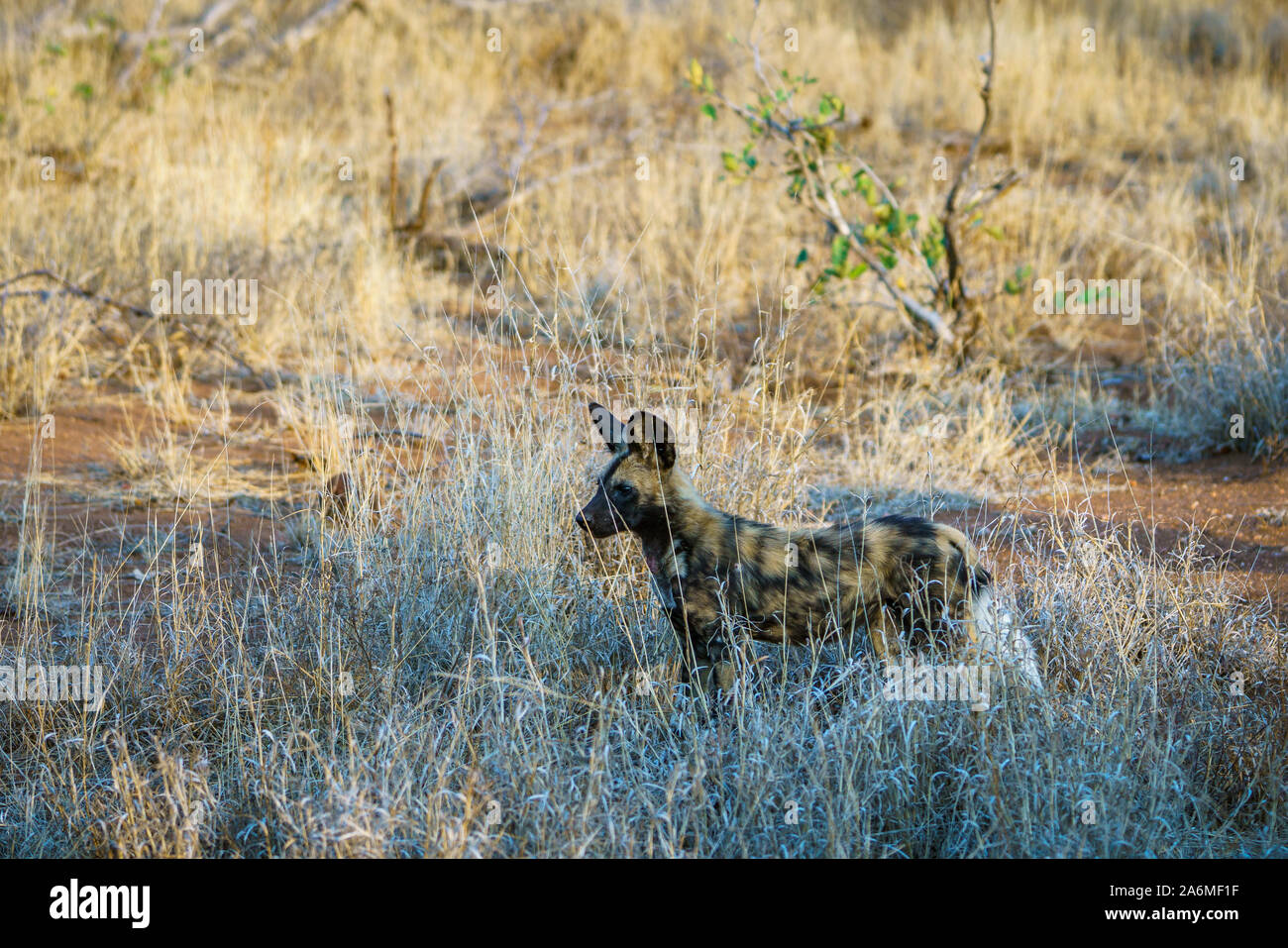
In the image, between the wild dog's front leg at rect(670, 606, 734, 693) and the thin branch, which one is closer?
the wild dog's front leg at rect(670, 606, 734, 693)

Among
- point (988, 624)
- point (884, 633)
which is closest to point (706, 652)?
point (884, 633)

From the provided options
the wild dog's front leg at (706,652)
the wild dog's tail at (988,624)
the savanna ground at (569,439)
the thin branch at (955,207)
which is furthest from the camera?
the thin branch at (955,207)

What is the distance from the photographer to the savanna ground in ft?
12.2

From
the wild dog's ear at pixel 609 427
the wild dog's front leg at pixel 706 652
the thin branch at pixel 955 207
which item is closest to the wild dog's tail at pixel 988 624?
the wild dog's front leg at pixel 706 652

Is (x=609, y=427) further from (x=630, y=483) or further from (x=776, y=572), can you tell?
(x=776, y=572)

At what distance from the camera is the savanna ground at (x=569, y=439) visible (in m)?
3.72

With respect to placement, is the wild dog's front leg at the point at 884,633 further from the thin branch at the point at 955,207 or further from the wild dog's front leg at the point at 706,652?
the thin branch at the point at 955,207

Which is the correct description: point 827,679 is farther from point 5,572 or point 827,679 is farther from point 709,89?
point 709,89

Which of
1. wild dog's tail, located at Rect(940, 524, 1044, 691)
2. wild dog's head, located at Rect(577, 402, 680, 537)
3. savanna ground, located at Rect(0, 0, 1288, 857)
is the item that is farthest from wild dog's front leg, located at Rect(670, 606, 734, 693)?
wild dog's tail, located at Rect(940, 524, 1044, 691)

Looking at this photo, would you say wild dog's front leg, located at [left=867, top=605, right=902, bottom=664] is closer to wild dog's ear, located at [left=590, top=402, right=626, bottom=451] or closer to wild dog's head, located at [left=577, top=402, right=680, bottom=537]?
wild dog's head, located at [left=577, top=402, right=680, bottom=537]

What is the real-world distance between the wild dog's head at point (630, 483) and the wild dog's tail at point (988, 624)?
933 millimetres

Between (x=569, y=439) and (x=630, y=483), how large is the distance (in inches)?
39.7

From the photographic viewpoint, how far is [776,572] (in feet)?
13.5

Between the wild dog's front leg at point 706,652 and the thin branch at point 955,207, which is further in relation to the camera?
the thin branch at point 955,207
